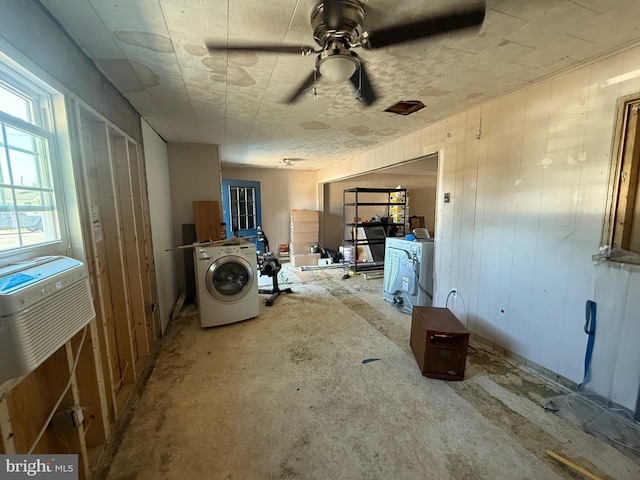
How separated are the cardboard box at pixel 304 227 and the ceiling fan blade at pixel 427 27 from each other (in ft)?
15.9

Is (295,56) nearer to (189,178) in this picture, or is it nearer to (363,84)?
(363,84)

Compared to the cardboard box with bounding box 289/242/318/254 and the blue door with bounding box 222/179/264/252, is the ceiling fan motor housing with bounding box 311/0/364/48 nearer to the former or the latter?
the blue door with bounding box 222/179/264/252

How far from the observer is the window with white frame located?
1.03 m

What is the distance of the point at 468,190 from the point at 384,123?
121 centimetres

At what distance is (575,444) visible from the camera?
1484 millimetres

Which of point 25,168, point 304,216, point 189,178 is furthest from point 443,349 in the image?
point 304,216

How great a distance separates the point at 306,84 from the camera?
1978mm

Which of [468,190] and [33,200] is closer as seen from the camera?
[33,200]

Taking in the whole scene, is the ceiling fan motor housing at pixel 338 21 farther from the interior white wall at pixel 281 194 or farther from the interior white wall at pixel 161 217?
the interior white wall at pixel 281 194

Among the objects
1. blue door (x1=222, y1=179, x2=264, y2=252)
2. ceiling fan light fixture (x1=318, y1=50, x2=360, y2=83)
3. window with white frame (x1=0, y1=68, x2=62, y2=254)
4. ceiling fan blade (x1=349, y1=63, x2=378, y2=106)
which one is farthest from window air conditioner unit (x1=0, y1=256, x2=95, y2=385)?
blue door (x1=222, y1=179, x2=264, y2=252)

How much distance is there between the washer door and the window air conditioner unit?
5.55 feet

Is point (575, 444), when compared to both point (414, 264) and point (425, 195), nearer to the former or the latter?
point (414, 264)

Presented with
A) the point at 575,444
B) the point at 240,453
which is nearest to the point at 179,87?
the point at 240,453

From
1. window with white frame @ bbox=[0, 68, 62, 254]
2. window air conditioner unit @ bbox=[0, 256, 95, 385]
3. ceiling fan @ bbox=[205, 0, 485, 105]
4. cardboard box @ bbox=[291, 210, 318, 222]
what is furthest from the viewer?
cardboard box @ bbox=[291, 210, 318, 222]
